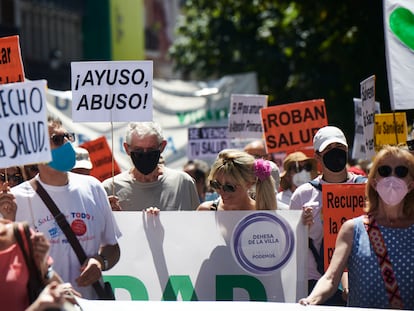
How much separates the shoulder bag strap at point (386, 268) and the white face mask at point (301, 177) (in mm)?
3515

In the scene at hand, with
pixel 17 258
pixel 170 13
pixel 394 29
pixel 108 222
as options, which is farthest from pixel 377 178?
pixel 170 13

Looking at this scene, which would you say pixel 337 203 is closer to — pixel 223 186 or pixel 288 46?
pixel 223 186

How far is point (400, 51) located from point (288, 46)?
53.9 ft

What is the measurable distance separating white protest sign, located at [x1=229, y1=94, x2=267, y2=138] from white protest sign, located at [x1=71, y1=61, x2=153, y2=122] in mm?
4884

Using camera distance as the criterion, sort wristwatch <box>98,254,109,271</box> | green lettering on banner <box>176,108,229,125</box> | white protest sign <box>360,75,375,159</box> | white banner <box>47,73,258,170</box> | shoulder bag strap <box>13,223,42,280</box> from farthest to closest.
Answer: green lettering on banner <box>176,108,229,125</box> → white banner <box>47,73,258,170</box> → white protest sign <box>360,75,375,159</box> → wristwatch <box>98,254,109,271</box> → shoulder bag strap <box>13,223,42,280</box>

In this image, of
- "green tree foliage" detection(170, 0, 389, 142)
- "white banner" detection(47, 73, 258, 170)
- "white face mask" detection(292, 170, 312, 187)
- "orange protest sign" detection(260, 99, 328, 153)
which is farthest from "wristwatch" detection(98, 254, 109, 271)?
"green tree foliage" detection(170, 0, 389, 142)

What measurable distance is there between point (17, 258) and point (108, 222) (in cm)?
115

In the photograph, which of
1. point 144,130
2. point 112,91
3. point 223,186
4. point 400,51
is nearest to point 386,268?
point 223,186

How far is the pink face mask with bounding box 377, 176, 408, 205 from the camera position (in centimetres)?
562

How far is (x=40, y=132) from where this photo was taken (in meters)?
5.49

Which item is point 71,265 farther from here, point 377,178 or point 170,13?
point 170,13

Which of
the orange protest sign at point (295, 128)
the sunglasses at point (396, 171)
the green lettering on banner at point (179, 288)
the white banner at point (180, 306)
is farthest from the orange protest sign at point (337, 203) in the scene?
the orange protest sign at point (295, 128)

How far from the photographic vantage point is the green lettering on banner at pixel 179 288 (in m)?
7.06

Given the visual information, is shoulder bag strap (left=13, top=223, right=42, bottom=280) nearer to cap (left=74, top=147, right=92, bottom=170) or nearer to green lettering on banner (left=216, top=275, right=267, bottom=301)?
green lettering on banner (left=216, top=275, right=267, bottom=301)
